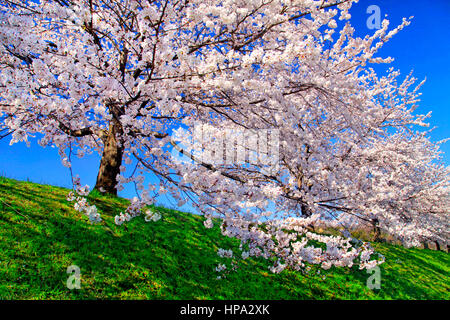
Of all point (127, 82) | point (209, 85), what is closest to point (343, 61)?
point (209, 85)

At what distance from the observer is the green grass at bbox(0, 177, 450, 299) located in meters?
4.48

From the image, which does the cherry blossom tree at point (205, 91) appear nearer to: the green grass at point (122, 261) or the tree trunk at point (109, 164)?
the tree trunk at point (109, 164)

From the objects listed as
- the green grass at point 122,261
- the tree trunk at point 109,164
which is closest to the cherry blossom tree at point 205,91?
the tree trunk at point 109,164

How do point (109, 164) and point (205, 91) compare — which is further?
point (109, 164)

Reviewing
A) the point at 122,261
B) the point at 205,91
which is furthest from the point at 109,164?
the point at 205,91

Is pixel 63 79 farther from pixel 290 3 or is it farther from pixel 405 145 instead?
pixel 405 145

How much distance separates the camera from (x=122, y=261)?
5.29 meters

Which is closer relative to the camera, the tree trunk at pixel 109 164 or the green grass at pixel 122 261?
the green grass at pixel 122 261

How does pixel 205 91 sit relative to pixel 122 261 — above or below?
above

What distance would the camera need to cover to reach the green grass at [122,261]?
448cm

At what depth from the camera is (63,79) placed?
3445 mm

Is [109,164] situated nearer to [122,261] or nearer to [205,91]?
[122,261]

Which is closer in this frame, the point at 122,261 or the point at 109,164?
the point at 122,261
